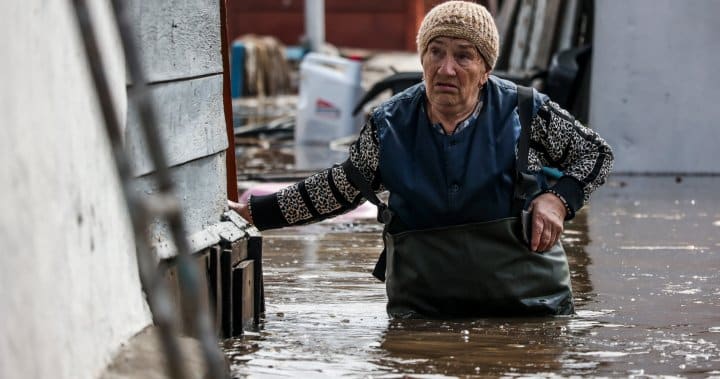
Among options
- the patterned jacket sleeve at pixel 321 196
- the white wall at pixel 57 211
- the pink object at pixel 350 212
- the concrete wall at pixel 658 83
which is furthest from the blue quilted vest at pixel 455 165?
the concrete wall at pixel 658 83

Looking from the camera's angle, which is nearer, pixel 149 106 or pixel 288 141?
pixel 149 106

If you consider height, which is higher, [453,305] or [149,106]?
[149,106]

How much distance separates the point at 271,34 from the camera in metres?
32.4

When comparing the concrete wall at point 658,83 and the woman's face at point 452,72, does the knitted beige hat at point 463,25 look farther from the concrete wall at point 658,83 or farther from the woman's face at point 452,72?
the concrete wall at point 658,83

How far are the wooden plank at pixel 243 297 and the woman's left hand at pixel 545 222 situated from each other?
1.00 metres

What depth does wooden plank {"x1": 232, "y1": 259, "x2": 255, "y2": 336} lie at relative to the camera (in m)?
4.37

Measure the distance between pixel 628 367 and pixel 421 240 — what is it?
0.99 m

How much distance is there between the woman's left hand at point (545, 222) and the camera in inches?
179

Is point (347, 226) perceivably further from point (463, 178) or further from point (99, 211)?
point (99, 211)

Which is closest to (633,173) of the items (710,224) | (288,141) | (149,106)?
(710,224)

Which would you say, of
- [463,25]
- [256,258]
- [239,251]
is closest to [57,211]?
[239,251]

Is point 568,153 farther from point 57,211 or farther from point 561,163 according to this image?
point 57,211

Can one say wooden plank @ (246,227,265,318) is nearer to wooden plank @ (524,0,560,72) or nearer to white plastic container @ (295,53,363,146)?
wooden plank @ (524,0,560,72)

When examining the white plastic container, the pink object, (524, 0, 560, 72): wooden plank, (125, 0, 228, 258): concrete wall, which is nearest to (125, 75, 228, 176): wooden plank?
(125, 0, 228, 258): concrete wall
